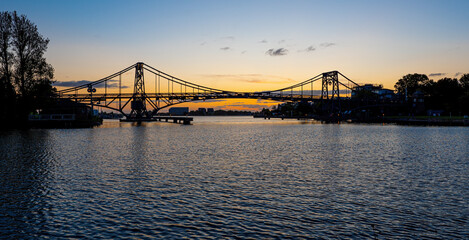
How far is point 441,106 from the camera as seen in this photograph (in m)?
164

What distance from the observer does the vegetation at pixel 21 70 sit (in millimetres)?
68188

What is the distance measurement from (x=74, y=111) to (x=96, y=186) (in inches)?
3675

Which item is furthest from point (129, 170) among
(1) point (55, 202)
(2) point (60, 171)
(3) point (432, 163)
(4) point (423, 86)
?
(4) point (423, 86)

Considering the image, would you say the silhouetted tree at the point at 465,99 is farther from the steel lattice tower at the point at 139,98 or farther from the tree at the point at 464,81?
the steel lattice tower at the point at 139,98

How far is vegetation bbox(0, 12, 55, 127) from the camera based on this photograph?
224 feet

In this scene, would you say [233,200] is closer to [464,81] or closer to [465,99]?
[465,99]

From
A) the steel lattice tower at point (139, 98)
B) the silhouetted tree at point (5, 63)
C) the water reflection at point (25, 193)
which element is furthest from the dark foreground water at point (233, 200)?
the steel lattice tower at point (139, 98)

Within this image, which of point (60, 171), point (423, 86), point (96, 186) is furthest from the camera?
point (423, 86)

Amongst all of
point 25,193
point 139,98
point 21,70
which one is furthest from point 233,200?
point 139,98

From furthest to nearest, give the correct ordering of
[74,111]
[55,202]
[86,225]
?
[74,111] → [55,202] → [86,225]

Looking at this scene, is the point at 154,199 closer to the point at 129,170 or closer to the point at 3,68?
the point at 129,170

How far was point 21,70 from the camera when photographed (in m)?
69.8

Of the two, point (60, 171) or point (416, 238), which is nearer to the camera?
point (416, 238)

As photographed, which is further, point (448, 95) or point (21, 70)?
point (448, 95)
